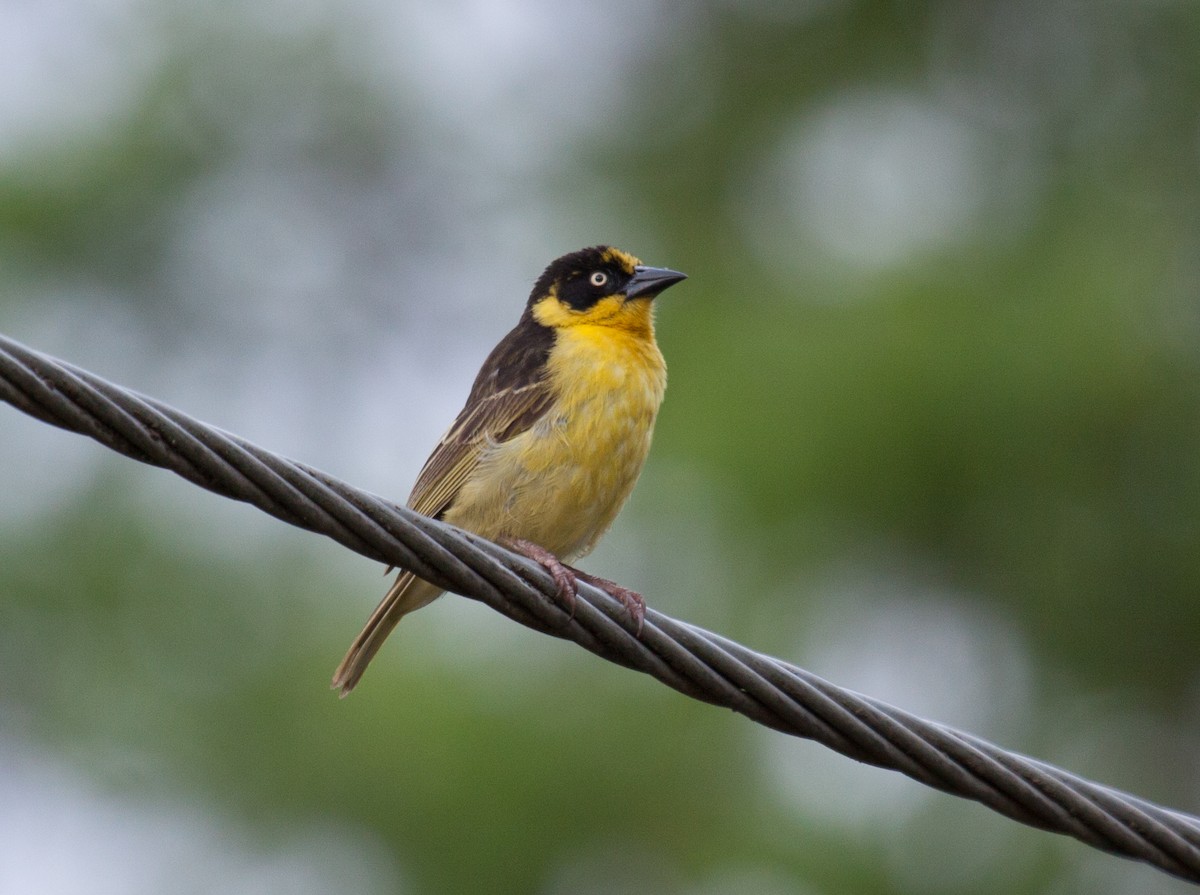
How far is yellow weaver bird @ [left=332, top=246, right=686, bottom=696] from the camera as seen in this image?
17.8 ft

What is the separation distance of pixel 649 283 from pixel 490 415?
1.00 meters

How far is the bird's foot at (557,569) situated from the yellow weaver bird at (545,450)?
1 centimetres

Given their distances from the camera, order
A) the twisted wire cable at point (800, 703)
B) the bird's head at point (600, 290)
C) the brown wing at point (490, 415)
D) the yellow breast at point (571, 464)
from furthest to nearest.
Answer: the bird's head at point (600, 290) → the brown wing at point (490, 415) → the yellow breast at point (571, 464) → the twisted wire cable at point (800, 703)

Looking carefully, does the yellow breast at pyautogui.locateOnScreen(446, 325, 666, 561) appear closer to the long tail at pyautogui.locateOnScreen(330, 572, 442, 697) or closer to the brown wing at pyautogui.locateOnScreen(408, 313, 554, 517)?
the brown wing at pyautogui.locateOnScreen(408, 313, 554, 517)

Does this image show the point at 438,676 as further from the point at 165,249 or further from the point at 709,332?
the point at 165,249

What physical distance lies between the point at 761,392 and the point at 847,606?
143 cm

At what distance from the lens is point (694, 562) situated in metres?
9.54

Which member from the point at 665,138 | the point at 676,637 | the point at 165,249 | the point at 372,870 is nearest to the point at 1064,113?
the point at 665,138

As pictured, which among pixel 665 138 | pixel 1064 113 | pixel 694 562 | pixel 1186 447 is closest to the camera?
pixel 694 562

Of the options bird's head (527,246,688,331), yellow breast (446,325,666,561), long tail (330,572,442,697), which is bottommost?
long tail (330,572,442,697)

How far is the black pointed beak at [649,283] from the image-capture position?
630cm

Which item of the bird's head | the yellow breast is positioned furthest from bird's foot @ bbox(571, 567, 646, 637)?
the bird's head

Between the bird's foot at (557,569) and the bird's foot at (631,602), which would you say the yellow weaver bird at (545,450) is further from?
the bird's foot at (631,602)

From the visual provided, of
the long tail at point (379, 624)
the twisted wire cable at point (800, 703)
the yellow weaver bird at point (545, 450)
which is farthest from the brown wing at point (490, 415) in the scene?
the twisted wire cable at point (800, 703)
